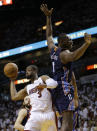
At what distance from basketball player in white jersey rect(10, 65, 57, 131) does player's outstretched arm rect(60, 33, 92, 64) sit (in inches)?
12.2

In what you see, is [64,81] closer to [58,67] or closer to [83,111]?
Answer: [58,67]

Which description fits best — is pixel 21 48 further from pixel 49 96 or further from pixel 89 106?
pixel 49 96

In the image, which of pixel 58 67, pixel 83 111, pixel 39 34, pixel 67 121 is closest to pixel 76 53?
pixel 58 67

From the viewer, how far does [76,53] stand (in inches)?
120

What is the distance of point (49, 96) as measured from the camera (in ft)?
11.6

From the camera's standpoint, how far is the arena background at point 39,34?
16.4m

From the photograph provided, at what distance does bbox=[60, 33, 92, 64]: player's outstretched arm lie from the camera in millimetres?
3031

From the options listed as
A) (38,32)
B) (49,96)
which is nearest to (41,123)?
(49,96)

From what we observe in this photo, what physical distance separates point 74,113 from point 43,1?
21.2 metres

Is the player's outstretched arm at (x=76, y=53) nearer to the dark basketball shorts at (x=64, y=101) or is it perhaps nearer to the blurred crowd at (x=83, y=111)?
the dark basketball shorts at (x=64, y=101)

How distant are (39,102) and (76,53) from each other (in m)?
0.87

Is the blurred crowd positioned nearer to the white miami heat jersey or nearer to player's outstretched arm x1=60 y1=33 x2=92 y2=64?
the white miami heat jersey

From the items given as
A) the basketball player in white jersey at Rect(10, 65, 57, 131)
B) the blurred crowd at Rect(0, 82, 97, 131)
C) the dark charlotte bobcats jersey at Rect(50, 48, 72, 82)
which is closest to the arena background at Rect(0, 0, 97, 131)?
the blurred crowd at Rect(0, 82, 97, 131)

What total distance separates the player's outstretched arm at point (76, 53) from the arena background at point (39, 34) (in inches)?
387
